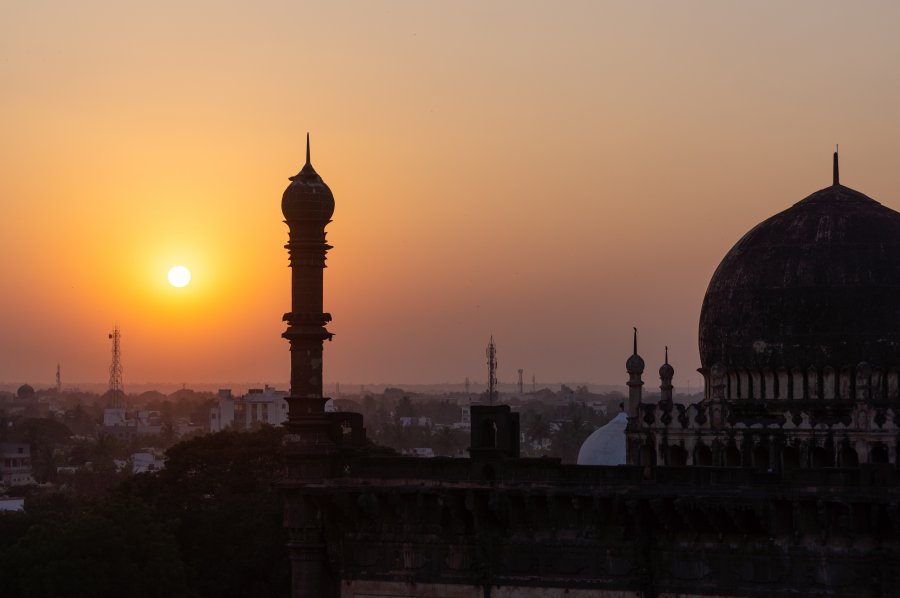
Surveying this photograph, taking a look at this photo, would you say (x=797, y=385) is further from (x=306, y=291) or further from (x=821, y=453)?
(x=306, y=291)

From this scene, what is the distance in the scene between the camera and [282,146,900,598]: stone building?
29797 mm

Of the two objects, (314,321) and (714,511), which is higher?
(314,321)

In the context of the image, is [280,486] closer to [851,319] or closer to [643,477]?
[643,477]

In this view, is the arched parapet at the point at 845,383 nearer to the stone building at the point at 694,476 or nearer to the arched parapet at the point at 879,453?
the stone building at the point at 694,476

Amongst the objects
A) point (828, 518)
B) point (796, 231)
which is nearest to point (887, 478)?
point (828, 518)

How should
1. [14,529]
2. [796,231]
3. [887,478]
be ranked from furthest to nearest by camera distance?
[14,529]
[796,231]
[887,478]

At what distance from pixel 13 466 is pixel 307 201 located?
551 ft

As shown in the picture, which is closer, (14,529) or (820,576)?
(820,576)

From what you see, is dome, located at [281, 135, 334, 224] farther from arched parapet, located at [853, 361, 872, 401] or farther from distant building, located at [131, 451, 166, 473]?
distant building, located at [131, 451, 166, 473]

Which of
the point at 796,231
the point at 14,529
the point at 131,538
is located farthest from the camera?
the point at 14,529

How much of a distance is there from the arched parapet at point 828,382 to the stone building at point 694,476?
3 cm

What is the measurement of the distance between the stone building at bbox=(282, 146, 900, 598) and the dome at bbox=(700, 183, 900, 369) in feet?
0.11

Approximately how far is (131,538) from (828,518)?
3397 cm

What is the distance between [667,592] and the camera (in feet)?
101
